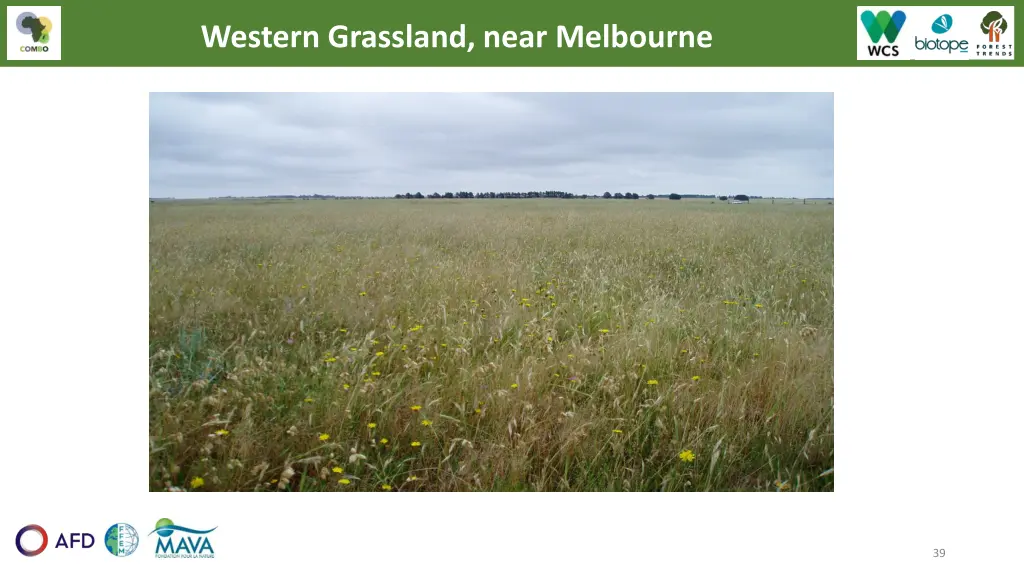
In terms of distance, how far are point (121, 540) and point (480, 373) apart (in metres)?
1.80

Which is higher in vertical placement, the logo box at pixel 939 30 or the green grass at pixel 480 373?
the logo box at pixel 939 30

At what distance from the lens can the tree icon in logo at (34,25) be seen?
8.54ft

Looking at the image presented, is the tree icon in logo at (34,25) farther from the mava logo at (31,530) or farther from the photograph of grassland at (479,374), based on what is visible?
the mava logo at (31,530)

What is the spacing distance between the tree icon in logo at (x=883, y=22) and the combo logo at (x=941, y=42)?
0.39ft

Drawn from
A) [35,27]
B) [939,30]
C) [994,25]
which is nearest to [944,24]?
[939,30]

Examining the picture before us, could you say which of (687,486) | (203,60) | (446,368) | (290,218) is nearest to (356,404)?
(446,368)

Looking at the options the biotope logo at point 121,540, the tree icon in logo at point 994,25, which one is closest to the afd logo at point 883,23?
the tree icon in logo at point 994,25

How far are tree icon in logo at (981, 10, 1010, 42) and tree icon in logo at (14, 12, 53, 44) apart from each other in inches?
189

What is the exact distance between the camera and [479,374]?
2.74 metres

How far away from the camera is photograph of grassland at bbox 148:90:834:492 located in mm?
2264

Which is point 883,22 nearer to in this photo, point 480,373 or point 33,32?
point 480,373

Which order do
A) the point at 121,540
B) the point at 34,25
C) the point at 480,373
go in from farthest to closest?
1. the point at 480,373
2. the point at 34,25
3. the point at 121,540

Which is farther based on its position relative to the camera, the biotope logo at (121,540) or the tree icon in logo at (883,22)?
the tree icon in logo at (883,22)

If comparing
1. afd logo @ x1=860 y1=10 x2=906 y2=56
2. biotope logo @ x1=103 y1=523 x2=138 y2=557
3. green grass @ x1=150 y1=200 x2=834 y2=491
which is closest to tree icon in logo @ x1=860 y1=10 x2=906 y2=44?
afd logo @ x1=860 y1=10 x2=906 y2=56
